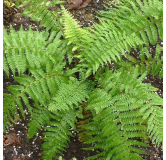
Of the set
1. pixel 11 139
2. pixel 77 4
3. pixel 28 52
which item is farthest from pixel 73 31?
pixel 11 139

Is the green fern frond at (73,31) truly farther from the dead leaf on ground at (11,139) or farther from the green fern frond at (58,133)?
the dead leaf on ground at (11,139)

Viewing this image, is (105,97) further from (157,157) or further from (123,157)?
(157,157)

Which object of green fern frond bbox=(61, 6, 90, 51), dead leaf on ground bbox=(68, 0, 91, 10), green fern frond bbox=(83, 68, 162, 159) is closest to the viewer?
green fern frond bbox=(83, 68, 162, 159)

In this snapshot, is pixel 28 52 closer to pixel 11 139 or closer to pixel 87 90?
pixel 87 90

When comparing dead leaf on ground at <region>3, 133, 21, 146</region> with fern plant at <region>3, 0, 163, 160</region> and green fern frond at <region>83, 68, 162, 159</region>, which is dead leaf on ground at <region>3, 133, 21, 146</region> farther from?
green fern frond at <region>83, 68, 162, 159</region>

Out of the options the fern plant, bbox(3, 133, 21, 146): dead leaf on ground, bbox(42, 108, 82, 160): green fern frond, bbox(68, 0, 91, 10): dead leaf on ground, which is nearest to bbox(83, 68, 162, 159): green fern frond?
the fern plant
